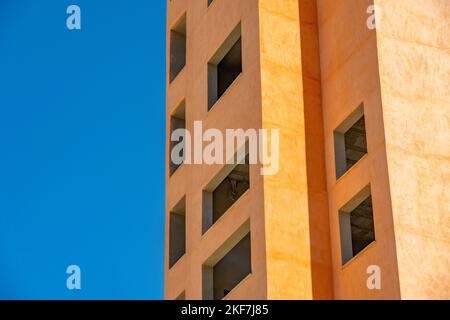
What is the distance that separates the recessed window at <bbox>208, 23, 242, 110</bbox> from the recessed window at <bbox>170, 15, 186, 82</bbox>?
136 inches

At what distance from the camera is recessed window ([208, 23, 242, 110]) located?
3781cm

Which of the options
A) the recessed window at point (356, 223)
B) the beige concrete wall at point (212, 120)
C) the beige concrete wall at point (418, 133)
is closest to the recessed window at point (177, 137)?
the beige concrete wall at point (212, 120)

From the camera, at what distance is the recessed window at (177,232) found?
39.2 m

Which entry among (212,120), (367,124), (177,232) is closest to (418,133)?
(367,124)

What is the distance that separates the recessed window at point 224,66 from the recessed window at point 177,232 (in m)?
3.89

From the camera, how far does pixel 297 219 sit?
31.9 meters

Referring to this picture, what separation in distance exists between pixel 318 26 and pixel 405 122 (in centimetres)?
638

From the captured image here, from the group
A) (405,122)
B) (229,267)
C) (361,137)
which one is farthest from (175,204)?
(405,122)

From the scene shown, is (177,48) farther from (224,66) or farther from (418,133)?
(418,133)

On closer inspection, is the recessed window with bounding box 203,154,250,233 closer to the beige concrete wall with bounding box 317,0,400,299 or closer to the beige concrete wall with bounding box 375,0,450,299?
the beige concrete wall with bounding box 317,0,400,299

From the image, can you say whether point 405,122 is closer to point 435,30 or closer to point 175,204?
point 435,30

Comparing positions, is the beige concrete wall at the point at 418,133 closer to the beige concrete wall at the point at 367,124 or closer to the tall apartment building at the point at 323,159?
the tall apartment building at the point at 323,159

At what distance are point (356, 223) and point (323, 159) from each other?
728 centimetres
